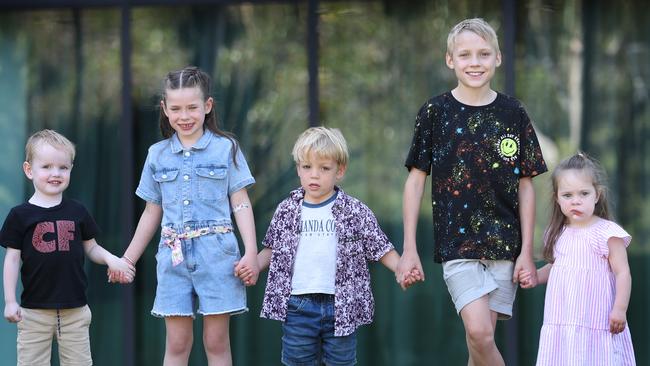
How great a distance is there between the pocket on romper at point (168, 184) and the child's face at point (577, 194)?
1.66 metres

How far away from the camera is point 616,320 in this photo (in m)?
4.48

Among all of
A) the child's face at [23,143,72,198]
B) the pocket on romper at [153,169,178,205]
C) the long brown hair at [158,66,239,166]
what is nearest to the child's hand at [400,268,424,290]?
the long brown hair at [158,66,239,166]

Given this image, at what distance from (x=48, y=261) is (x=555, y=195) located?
2.21m

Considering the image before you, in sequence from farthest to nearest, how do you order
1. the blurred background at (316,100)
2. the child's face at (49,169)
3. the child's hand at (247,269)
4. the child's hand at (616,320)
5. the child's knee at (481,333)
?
the blurred background at (316,100), the child's face at (49,169), the child's hand at (247,269), the child's knee at (481,333), the child's hand at (616,320)

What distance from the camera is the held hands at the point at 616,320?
4488 millimetres

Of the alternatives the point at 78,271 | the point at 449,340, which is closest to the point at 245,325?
the point at 449,340

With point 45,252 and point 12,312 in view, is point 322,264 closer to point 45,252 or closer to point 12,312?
point 45,252

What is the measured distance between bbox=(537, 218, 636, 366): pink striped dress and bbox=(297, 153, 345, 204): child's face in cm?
102

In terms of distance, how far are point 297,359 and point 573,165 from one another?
1418mm

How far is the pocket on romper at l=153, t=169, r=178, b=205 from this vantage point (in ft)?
15.8

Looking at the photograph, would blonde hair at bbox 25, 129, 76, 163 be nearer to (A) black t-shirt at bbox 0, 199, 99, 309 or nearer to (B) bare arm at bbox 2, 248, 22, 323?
(A) black t-shirt at bbox 0, 199, 99, 309

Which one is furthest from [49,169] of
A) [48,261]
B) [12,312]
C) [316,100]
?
[316,100]

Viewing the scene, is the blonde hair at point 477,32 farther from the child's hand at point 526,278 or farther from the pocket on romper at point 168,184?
the pocket on romper at point 168,184

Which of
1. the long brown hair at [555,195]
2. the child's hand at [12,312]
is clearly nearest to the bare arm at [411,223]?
the long brown hair at [555,195]
